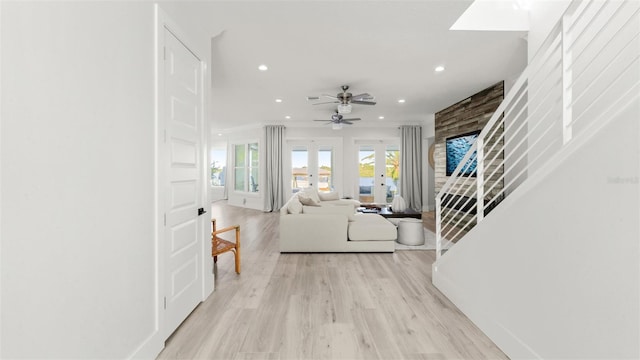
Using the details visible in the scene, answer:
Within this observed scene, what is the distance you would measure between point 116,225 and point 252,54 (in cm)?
242

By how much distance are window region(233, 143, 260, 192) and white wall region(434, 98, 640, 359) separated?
672 centimetres

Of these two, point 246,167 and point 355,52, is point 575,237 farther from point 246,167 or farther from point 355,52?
point 246,167

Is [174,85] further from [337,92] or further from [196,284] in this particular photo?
[337,92]

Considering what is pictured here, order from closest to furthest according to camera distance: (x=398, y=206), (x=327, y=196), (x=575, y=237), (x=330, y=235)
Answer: (x=575, y=237) < (x=330, y=235) < (x=398, y=206) < (x=327, y=196)

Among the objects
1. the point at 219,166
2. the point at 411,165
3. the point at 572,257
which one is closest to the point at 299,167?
the point at 411,165

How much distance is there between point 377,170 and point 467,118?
9.97ft

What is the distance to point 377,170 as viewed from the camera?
753cm

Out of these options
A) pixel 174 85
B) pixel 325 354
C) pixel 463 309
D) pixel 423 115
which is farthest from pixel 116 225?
pixel 423 115

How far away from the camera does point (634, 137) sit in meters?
1.00

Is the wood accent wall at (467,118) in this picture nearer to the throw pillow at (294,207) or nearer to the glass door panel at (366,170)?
the glass door panel at (366,170)

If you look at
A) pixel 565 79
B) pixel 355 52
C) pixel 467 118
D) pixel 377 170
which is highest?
pixel 355 52

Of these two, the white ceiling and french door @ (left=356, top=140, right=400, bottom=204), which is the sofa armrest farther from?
french door @ (left=356, top=140, right=400, bottom=204)

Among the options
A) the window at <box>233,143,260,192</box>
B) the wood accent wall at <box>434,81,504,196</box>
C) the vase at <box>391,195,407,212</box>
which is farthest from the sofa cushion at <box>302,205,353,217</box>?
the window at <box>233,143,260,192</box>

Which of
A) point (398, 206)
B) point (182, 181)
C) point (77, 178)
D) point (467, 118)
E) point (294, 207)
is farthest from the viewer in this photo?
point (467, 118)
